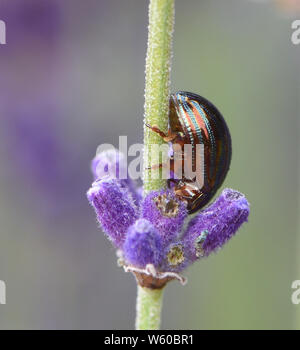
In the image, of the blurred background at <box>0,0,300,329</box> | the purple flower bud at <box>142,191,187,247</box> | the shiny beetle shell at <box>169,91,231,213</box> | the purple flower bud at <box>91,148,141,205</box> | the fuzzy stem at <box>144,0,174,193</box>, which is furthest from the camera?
the blurred background at <box>0,0,300,329</box>

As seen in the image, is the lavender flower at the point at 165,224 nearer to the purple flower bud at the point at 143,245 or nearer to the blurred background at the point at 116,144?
Result: the purple flower bud at the point at 143,245

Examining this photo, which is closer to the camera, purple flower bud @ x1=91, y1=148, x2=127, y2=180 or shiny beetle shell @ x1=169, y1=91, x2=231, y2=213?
shiny beetle shell @ x1=169, y1=91, x2=231, y2=213

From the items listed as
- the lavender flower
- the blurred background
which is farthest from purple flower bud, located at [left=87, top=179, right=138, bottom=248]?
the blurred background

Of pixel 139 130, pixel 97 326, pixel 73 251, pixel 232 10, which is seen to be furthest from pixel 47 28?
pixel 97 326

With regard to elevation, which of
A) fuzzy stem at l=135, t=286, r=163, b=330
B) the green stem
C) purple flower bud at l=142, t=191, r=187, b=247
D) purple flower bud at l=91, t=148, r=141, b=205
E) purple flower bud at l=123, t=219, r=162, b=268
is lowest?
fuzzy stem at l=135, t=286, r=163, b=330

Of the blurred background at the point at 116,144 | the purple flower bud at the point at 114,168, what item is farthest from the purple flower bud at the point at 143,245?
the blurred background at the point at 116,144

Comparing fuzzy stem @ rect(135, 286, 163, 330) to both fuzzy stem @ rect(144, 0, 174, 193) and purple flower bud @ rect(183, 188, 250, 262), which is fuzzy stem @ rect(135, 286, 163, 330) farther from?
fuzzy stem @ rect(144, 0, 174, 193)

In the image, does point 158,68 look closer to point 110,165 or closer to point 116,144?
point 110,165
